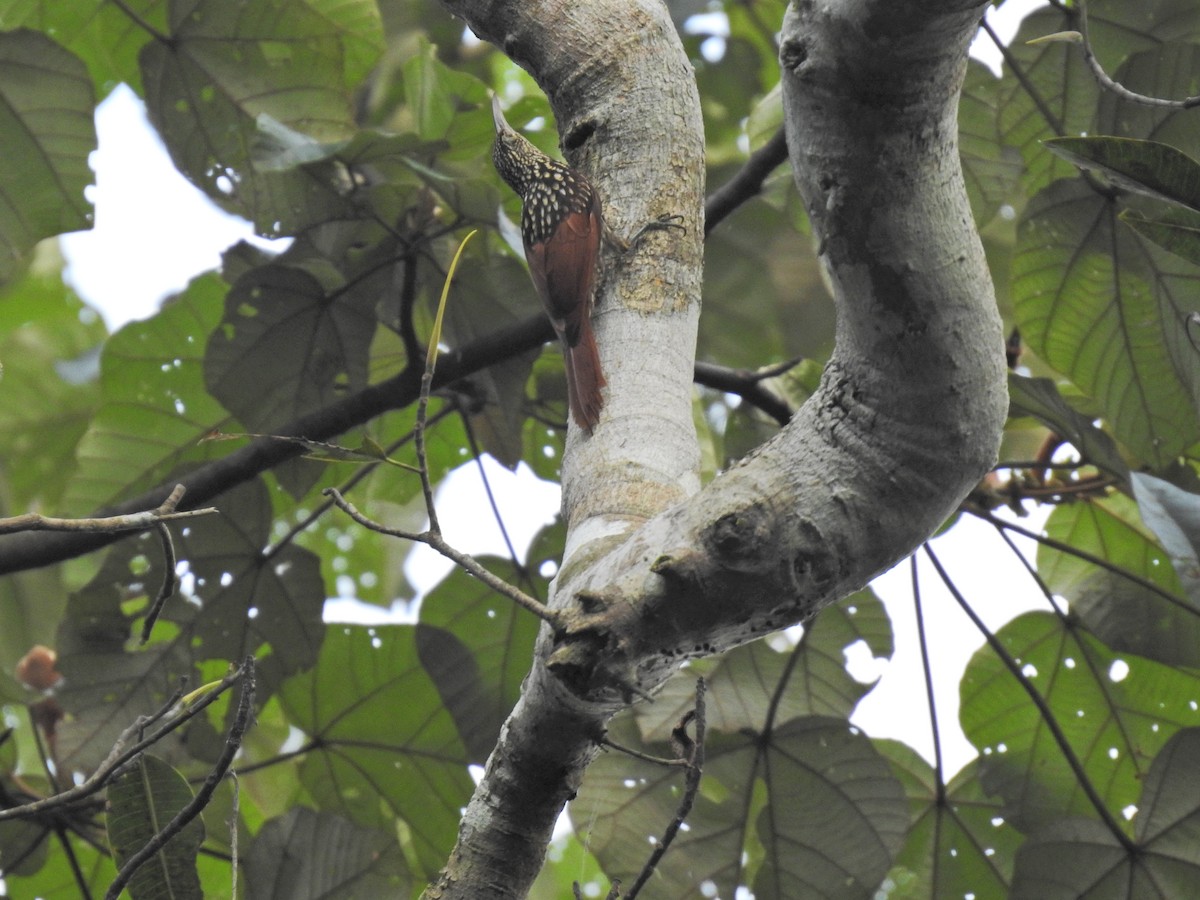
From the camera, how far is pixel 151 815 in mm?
1396

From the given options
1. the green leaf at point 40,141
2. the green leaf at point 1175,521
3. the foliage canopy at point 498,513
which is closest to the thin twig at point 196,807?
the foliage canopy at point 498,513

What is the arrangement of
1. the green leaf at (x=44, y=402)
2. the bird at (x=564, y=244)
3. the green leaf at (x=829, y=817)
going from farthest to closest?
the green leaf at (x=44, y=402)
the green leaf at (x=829, y=817)
the bird at (x=564, y=244)

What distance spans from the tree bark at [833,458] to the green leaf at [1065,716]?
1549 millimetres

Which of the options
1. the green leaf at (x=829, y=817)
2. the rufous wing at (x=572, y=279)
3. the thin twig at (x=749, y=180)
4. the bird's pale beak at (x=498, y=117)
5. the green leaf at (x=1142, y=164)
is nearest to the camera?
the green leaf at (x=1142, y=164)

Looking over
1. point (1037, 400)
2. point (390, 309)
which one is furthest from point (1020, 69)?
point (390, 309)

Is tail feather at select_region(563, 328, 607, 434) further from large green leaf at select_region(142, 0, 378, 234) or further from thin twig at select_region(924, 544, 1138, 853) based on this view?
large green leaf at select_region(142, 0, 378, 234)

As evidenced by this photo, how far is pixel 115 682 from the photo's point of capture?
2.45 m

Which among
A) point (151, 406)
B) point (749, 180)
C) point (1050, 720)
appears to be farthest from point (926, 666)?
point (151, 406)

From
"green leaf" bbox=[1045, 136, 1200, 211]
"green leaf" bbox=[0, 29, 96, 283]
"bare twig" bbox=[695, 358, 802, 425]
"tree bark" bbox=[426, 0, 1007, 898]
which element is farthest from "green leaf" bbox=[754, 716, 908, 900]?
"green leaf" bbox=[0, 29, 96, 283]

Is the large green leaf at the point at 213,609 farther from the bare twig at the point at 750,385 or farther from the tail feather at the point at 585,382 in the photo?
the tail feather at the point at 585,382

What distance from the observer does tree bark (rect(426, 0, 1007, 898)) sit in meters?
0.96

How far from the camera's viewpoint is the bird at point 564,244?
151 centimetres

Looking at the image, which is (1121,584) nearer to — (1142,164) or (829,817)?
(829,817)

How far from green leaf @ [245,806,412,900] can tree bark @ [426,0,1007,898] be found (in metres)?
1.05
